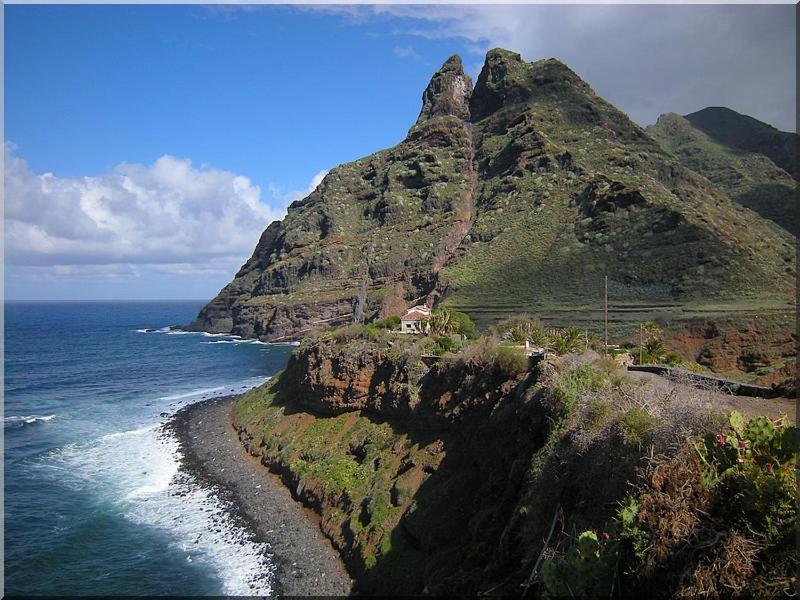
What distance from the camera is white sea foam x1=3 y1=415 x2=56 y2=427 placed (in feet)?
133

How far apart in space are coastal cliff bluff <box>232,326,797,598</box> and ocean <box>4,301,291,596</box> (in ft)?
14.4

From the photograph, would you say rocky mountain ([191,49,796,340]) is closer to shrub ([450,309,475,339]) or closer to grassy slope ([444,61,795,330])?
grassy slope ([444,61,795,330])

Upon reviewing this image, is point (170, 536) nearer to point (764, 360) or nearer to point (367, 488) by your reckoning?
point (367, 488)

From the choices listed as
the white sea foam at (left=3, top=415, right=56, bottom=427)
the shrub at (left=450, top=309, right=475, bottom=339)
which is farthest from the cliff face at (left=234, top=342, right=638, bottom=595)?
the white sea foam at (left=3, top=415, right=56, bottom=427)

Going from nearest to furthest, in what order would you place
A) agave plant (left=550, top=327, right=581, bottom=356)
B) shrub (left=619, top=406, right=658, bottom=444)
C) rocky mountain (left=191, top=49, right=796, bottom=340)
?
1. shrub (left=619, top=406, right=658, bottom=444)
2. agave plant (left=550, top=327, right=581, bottom=356)
3. rocky mountain (left=191, top=49, right=796, bottom=340)

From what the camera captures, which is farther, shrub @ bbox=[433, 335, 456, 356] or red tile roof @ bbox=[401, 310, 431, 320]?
red tile roof @ bbox=[401, 310, 431, 320]

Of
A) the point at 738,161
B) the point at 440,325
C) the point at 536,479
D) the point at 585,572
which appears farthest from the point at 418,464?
the point at 738,161

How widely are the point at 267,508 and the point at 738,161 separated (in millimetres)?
110253

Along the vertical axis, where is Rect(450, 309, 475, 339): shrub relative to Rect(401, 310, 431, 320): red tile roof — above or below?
below

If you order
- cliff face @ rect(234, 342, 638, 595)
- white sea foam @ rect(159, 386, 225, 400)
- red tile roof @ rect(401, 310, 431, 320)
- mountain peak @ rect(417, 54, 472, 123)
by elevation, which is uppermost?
mountain peak @ rect(417, 54, 472, 123)

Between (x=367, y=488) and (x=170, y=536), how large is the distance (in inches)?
328

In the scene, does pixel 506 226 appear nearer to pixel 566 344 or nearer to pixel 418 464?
pixel 566 344

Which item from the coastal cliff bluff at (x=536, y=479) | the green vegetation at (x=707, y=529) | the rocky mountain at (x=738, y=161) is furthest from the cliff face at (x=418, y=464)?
the rocky mountain at (x=738, y=161)

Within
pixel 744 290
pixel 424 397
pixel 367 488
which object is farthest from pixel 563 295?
pixel 367 488
